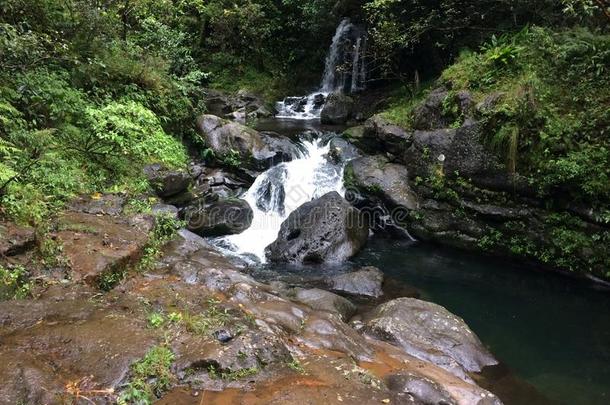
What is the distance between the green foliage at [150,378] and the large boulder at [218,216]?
6.51 metres

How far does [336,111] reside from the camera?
17297mm

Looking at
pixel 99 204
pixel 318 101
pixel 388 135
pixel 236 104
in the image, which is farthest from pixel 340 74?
pixel 99 204

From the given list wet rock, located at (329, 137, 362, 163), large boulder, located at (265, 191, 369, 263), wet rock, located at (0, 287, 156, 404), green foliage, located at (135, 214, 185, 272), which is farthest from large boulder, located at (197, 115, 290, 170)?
wet rock, located at (0, 287, 156, 404)

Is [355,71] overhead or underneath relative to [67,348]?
overhead

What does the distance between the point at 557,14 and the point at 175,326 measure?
1279cm

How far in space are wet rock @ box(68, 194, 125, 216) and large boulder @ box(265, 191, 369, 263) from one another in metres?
3.63

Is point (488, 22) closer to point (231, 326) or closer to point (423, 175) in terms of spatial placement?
point (423, 175)

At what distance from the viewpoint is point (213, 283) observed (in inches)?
240

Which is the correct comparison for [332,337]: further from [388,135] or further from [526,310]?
[388,135]

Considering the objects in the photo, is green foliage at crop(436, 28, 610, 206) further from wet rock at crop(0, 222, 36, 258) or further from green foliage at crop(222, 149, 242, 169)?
wet rock at crop(0, 222, 36, 258)

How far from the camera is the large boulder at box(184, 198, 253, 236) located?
1060cm

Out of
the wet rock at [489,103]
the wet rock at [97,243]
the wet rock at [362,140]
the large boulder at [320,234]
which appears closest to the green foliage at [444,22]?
the wet rock at [362,140]

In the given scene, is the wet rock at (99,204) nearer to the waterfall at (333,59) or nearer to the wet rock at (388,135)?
the wet rock at (388,135)

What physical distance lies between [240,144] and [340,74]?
9.08m
